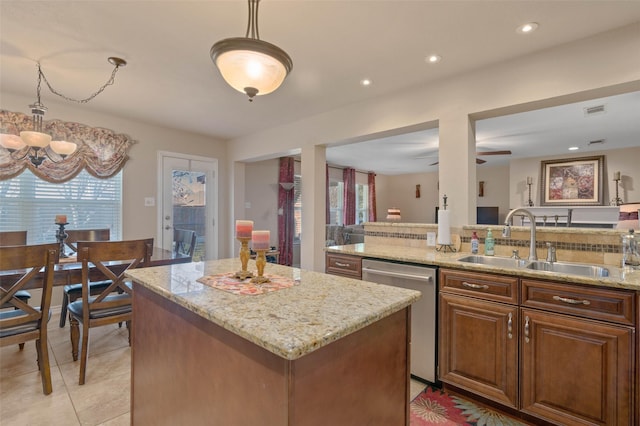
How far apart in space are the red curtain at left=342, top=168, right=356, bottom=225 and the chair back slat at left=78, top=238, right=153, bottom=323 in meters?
→ 5.81

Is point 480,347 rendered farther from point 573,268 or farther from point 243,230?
point 243,230

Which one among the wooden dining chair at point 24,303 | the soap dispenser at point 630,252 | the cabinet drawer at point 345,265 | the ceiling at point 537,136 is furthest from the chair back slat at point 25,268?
the ceiling at point 537,136

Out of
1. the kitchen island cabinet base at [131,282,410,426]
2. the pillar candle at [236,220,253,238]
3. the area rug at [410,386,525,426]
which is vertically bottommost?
the area rug at [410,386,525,426]

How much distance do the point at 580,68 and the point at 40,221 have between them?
17.9ft

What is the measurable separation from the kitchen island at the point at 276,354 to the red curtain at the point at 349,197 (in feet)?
21.1

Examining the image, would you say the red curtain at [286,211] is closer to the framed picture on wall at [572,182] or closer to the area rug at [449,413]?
the area rug at [449,413]

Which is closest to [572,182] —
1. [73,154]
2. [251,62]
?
[251,62]

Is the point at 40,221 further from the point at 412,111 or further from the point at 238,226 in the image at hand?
the point at 412,111

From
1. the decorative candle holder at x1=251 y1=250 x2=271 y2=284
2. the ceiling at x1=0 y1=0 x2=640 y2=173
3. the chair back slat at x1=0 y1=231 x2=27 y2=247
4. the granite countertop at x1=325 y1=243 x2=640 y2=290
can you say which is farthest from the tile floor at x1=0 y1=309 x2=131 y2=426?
the ceiling at x1=0 y1=0 x2=640 y2=173

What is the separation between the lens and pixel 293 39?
2271 mm

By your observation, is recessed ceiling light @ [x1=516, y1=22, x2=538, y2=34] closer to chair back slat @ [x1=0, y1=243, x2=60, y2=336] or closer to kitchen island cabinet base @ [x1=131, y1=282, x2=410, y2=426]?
kitchen island cabinet base @ [x1=131, y1=282, x2=410, y2=426]

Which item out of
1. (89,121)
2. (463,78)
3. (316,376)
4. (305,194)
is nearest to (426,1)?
(463,78)

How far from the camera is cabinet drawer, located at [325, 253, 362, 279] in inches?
101

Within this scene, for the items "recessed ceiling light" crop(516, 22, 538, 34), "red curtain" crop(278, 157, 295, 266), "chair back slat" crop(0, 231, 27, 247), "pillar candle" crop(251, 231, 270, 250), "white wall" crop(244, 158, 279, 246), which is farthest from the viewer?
"red curtain" crop(278, 157, 295, 266)
